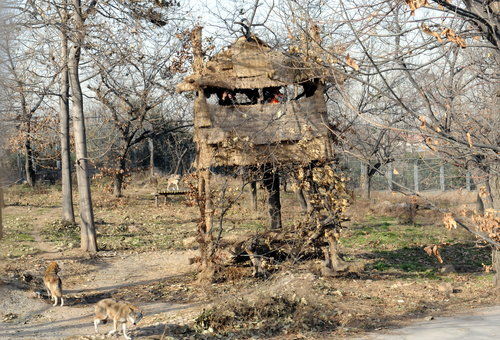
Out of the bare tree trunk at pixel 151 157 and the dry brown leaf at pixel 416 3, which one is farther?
the bare tree trunk at pixel 151 157

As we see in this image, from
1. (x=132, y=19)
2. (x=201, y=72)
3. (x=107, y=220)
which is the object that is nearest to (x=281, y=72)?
(x=201, y=72)

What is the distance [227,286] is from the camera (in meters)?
11.0

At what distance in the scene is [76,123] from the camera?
15625 millimetres

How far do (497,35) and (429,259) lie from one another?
1095 centimetres

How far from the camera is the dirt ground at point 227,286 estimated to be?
827 cm

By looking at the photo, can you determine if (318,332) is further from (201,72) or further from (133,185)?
(133,185)

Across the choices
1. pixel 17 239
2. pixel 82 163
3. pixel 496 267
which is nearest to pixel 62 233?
pixel 17 239

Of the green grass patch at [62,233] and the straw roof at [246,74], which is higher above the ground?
the straw roof at [246,74]

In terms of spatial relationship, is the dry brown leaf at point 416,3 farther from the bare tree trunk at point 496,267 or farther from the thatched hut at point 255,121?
the bare tree trunk at point 496,267

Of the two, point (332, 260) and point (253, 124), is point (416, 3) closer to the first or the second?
point (253, 124)

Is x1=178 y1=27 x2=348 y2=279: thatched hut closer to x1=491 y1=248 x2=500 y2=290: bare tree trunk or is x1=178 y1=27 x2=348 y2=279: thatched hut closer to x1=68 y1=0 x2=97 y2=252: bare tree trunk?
x1=491 y1=248 x2=500 y2=290: bare tree trunk

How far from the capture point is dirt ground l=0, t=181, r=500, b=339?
827 cm

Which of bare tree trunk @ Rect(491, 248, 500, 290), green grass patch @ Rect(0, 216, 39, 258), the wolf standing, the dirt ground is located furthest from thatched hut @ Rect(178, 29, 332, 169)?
green grass patch @ Rect(0, 216, 39, 258)

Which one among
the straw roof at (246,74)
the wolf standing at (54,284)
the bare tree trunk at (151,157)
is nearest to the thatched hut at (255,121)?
the straw roof at (246,74)
